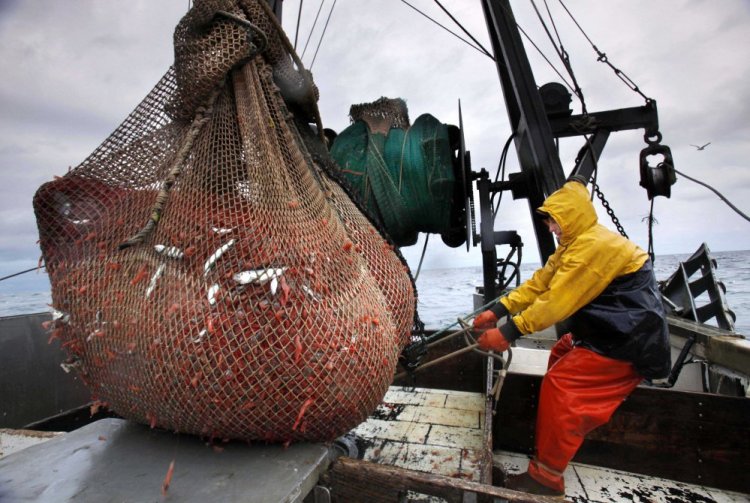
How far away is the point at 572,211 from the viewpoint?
2.95m

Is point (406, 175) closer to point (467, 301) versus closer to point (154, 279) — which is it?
point (154, 279)

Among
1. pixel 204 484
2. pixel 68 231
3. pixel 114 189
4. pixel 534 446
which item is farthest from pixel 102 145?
pixel 534 446

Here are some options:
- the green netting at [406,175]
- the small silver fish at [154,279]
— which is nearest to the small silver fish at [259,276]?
the small silver fish at [154,279]

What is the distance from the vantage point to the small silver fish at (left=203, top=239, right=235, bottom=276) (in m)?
1.53

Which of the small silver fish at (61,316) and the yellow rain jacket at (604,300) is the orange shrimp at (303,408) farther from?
the yellow rain jacket at (604,300)

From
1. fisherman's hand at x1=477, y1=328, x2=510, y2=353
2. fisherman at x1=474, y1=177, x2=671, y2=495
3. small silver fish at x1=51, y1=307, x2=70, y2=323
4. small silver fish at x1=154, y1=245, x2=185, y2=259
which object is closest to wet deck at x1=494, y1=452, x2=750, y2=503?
fisherman at x1=474, y1=177, x2=671, y2=495

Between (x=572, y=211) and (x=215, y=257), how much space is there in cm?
269

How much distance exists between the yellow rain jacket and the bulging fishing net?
1387 mm

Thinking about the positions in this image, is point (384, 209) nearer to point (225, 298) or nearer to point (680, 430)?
point (225, 298)

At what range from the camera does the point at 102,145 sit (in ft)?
6.61

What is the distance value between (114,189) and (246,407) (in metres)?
1.33

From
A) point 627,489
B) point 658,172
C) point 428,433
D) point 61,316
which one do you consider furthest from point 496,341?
point 658,172

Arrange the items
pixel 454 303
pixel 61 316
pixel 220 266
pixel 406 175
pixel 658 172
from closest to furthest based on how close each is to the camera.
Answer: pixel 220 266, pixel 61 316, pixel 406 175, pixel 658 172, pixel 454 303

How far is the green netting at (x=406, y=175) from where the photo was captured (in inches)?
154
